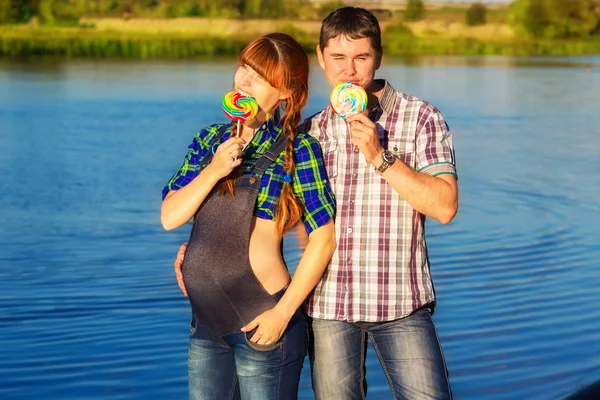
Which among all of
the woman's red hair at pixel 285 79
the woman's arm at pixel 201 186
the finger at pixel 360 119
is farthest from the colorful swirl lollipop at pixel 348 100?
the woman's arm at pixel 201 186

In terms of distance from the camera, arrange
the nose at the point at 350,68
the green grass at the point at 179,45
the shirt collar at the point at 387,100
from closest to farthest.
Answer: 1. the nose at the point at 350,68
2. the shirt collar at the point at 387,100
3. the green grass at the point at 179,45

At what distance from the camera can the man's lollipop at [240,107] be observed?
358cm

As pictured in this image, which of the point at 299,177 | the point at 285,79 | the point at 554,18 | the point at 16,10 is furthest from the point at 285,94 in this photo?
the point at 554,18

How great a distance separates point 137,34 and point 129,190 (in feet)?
171

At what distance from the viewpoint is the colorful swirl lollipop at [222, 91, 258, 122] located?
141 inches

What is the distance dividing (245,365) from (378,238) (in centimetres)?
69

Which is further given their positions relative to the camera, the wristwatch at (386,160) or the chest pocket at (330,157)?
the chest pocket at (330,157)

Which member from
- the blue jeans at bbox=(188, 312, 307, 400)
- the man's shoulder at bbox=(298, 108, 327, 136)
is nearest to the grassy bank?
the man's shoulder at bbox=(298, 108, 327, 136)

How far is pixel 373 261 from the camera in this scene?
3.78m

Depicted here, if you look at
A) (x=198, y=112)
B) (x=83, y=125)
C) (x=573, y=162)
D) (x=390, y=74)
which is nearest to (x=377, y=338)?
(x=573, y=162)

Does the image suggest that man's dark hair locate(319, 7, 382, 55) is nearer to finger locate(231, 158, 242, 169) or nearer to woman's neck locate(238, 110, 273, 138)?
woman's neck locate(238, 110, 273, 138)

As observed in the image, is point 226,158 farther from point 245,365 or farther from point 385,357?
point 385,357

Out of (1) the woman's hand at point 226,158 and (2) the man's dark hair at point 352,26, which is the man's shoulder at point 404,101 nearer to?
(2) the man's dark hair at point 352,26

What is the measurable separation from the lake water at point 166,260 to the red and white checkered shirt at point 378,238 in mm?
2462
